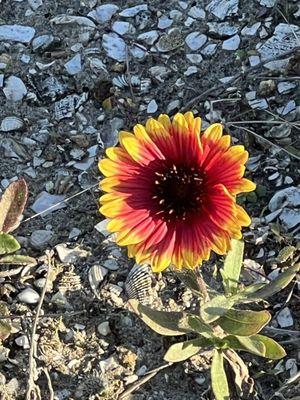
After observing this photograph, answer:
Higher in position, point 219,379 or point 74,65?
point 74,65

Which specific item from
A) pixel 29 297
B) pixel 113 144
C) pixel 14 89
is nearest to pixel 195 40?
pixel 113 144

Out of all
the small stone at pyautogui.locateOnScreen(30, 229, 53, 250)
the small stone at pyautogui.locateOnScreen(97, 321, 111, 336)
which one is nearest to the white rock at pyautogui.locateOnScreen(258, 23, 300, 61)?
the small stone at pyautogui.locateOnScreen(30, 229, 53, 250)

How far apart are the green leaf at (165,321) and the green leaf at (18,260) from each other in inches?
12.2

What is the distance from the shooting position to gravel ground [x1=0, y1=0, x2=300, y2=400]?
6.64ft

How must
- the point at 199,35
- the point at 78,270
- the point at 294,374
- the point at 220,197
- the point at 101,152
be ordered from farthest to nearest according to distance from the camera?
the point at 199,35 < the point at 101,152 < the point at 78,270 < the point at 294,374 < the point at 220,197

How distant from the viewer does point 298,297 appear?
2.07 m

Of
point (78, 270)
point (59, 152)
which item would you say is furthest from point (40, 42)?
point (78, 270)

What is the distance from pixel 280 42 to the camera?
245cm

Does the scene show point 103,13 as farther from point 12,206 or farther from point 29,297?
point 29,297

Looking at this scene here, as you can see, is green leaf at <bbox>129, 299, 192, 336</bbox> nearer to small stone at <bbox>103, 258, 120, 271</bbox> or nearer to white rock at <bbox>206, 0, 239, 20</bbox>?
small stone at <bbox>103, 258, 120, 271</bbox>

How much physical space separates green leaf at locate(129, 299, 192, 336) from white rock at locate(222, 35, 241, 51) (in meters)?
0.85

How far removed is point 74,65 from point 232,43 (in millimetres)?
431

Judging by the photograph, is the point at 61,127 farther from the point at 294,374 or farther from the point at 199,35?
the point at 294,374

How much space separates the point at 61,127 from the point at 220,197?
0.82 m
